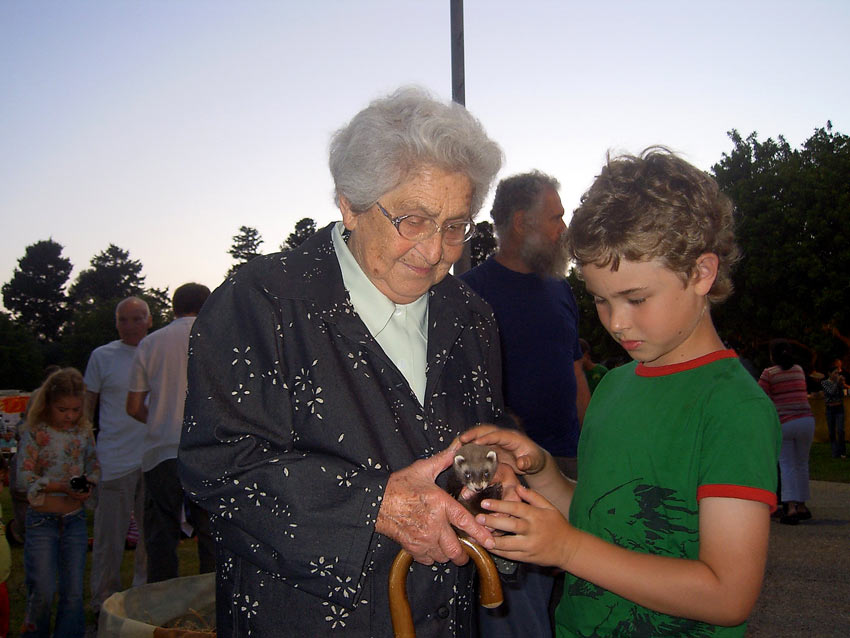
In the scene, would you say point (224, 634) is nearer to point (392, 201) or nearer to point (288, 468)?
point (288, 468)

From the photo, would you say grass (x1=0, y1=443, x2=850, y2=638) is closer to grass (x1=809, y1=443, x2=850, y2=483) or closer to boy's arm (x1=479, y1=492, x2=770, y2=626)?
grass (x1=809, y1=443, x2=850, y2=483)

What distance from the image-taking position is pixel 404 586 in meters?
1.71

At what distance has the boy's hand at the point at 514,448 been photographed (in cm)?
207

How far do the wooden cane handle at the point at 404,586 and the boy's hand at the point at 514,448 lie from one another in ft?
1.25

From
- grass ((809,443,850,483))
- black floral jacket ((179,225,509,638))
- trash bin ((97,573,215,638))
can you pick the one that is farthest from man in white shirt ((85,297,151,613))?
grass ((809,443,850,483))

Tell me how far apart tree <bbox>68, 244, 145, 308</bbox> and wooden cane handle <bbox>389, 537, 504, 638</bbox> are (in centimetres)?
9674

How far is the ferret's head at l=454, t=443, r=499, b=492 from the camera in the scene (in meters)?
1.94

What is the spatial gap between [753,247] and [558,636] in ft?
131

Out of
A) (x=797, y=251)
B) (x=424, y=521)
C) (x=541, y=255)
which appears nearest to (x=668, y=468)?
(x=424, y=521)

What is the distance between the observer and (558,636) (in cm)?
215

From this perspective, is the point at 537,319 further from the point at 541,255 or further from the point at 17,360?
the point at 17,360

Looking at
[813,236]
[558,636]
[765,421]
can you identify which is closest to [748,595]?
[765,421]

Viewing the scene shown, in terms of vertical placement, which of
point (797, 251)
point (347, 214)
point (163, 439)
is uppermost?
point (797, 251)

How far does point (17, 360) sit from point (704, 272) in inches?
2641
